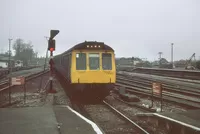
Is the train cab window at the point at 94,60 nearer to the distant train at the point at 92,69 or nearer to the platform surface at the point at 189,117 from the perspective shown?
the distant train at the point at 92,69

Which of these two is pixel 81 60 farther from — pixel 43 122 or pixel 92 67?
pixel 43 122

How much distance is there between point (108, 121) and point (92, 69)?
4404 mm

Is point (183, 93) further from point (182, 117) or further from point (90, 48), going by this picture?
point (182, 117)

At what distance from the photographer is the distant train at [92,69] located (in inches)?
510

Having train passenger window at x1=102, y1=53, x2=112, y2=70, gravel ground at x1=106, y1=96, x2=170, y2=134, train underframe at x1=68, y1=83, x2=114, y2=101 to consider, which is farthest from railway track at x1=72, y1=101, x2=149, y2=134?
train passenger window at x1=102, y1=53, x2=112, y2=70

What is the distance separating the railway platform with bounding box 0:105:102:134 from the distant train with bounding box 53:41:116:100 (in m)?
3.78

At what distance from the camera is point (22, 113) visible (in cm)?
855

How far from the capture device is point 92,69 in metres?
13.1

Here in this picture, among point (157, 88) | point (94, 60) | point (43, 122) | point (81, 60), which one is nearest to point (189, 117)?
point (157, 88)

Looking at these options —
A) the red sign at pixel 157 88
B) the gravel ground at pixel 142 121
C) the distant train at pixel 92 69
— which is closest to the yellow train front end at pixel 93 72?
the distant train at pixel 92 69

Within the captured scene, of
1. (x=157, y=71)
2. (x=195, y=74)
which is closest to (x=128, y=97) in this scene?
(x=195, y=74)

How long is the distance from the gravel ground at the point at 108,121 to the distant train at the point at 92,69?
125 centimetres

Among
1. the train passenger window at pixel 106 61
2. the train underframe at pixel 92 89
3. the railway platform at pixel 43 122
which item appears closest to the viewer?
the railway platform at pixel 43 122

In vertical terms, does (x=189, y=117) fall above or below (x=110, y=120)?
above
